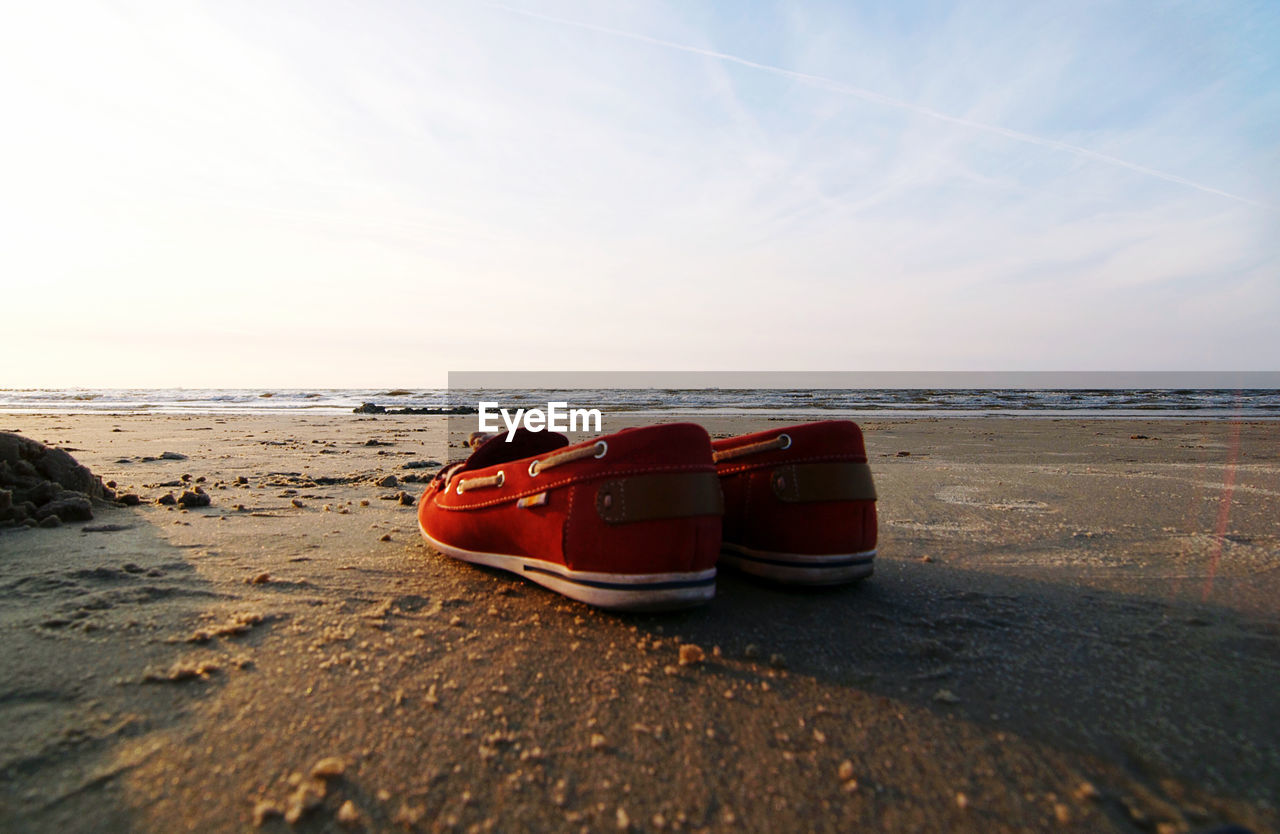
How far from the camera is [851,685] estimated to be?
1.58 metres

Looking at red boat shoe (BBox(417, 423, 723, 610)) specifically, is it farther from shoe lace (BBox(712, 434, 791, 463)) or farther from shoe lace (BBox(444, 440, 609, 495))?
shoe lace (BBox(712, 434, 791, 463))

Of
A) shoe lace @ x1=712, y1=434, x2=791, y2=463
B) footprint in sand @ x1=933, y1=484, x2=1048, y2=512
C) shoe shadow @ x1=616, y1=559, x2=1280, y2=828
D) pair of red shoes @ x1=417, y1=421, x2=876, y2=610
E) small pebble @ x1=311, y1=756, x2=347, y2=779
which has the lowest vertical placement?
small pebble @ x1=311, y1=756, x2=347, y2=779

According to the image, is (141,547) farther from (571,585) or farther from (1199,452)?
(1199,452)

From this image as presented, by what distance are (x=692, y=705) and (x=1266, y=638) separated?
167 cm

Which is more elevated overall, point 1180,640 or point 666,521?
point 666,521

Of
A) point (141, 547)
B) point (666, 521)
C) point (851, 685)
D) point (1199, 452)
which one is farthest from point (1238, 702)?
point (1199, 452)

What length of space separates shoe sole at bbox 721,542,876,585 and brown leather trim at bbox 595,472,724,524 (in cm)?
44

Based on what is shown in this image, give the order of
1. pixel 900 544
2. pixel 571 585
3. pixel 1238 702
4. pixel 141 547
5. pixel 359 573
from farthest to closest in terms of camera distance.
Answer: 1. pixel 900 544
2. pixel 141 547
3. pixel 359 573
4. pixel 571 585
5. pixel 1238 702

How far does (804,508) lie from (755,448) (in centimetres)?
27


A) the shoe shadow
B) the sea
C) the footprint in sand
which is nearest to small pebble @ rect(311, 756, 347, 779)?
the shoe shadow

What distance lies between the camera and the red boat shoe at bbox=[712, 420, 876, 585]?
215 centimetres

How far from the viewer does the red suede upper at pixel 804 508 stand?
7.09 ft

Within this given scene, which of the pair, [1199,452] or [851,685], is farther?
[1199,452]

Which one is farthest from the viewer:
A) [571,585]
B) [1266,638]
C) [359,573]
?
[359,573]
